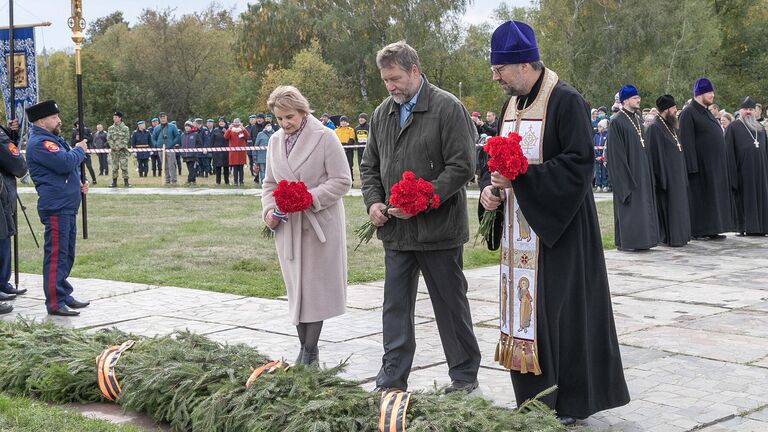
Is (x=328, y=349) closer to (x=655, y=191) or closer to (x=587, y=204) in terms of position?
(x=587, y=204)

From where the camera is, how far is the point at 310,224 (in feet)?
21.5

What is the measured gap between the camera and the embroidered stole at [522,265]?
5.12 m

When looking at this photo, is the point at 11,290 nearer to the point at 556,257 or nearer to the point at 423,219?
the point at 423,219

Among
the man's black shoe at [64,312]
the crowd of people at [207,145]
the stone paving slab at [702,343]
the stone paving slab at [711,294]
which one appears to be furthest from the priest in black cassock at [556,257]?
the crowd of people at [207,145]

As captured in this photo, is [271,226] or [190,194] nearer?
[271,226]

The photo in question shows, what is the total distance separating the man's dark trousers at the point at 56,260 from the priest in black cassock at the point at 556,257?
16.6 ft

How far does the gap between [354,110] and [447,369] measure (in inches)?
1903

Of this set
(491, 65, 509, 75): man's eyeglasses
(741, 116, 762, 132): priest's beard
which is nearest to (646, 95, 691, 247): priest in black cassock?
(741, 116, 762, 132): priest's beard

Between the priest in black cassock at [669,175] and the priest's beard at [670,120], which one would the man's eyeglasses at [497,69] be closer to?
the priest in black cassock at [669,175]

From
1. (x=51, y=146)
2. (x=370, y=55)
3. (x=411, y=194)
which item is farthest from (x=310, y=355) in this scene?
(x=370, y=55)

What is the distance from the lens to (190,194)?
78.5 ft

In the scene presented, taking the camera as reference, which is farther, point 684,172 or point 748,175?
point 748,175

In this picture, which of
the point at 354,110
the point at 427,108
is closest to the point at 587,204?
the point at 427,108

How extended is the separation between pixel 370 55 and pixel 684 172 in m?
40.0
